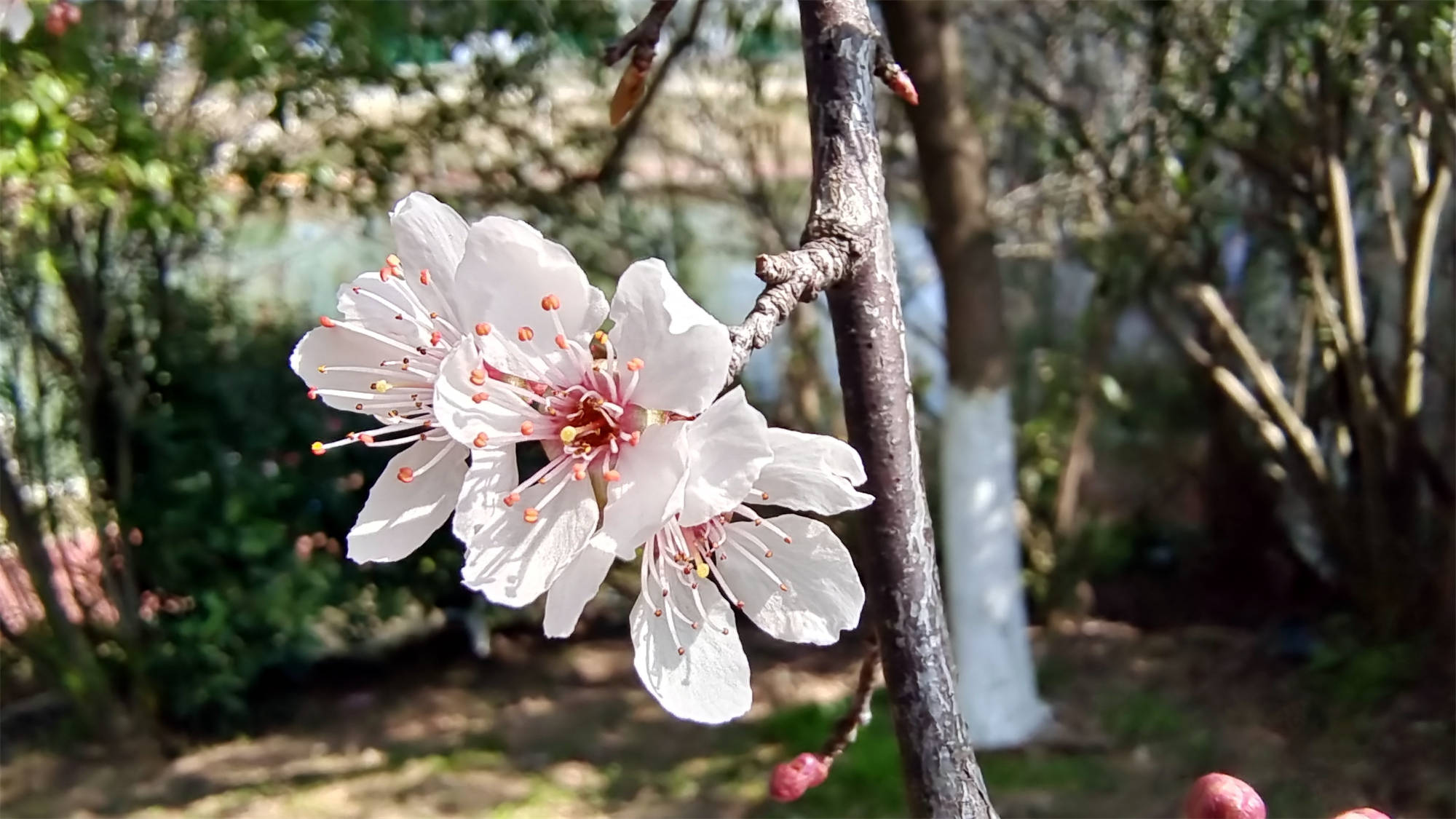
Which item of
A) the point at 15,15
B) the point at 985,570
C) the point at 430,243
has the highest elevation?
the point at 15,15

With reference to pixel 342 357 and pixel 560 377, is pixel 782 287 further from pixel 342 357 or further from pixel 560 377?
pixel 342 357

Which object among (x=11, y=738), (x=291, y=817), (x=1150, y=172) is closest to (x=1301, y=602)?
(x=1150, y=172)

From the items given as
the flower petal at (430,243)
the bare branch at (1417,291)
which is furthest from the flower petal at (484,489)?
the bare branch at (1417,291)

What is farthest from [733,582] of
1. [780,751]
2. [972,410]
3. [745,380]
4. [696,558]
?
[745,380]

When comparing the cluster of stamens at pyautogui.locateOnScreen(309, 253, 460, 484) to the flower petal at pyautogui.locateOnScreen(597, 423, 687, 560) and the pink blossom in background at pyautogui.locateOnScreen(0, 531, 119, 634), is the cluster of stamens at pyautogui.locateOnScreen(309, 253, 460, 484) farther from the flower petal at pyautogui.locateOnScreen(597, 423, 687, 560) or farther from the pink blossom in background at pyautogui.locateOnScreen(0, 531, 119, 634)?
the pink blossom in background at pyautogui.locateOnScreen(0, 531, 119, 634)

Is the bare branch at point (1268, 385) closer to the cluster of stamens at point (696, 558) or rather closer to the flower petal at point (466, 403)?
the cluster of stamens at point (696, 558)
